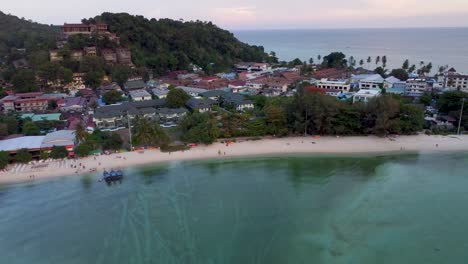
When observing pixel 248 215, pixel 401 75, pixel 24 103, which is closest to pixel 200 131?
pixel 248 215

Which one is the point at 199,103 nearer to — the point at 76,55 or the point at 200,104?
the point at 200,104

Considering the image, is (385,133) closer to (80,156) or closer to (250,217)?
(250,217)

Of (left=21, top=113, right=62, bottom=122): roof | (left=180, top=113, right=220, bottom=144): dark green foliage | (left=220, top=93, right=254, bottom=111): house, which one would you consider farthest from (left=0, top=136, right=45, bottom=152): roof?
(left=220, top=93, right=254, bottom=111): house

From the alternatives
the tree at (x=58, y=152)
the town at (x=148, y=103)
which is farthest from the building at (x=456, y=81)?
the tree at (x=58, y=152)

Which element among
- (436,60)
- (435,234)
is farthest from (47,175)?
(436,60)

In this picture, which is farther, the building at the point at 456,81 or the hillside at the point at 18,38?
the hillside at the point at 18,38

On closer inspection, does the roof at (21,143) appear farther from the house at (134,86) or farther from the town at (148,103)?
the house at (134,86)
